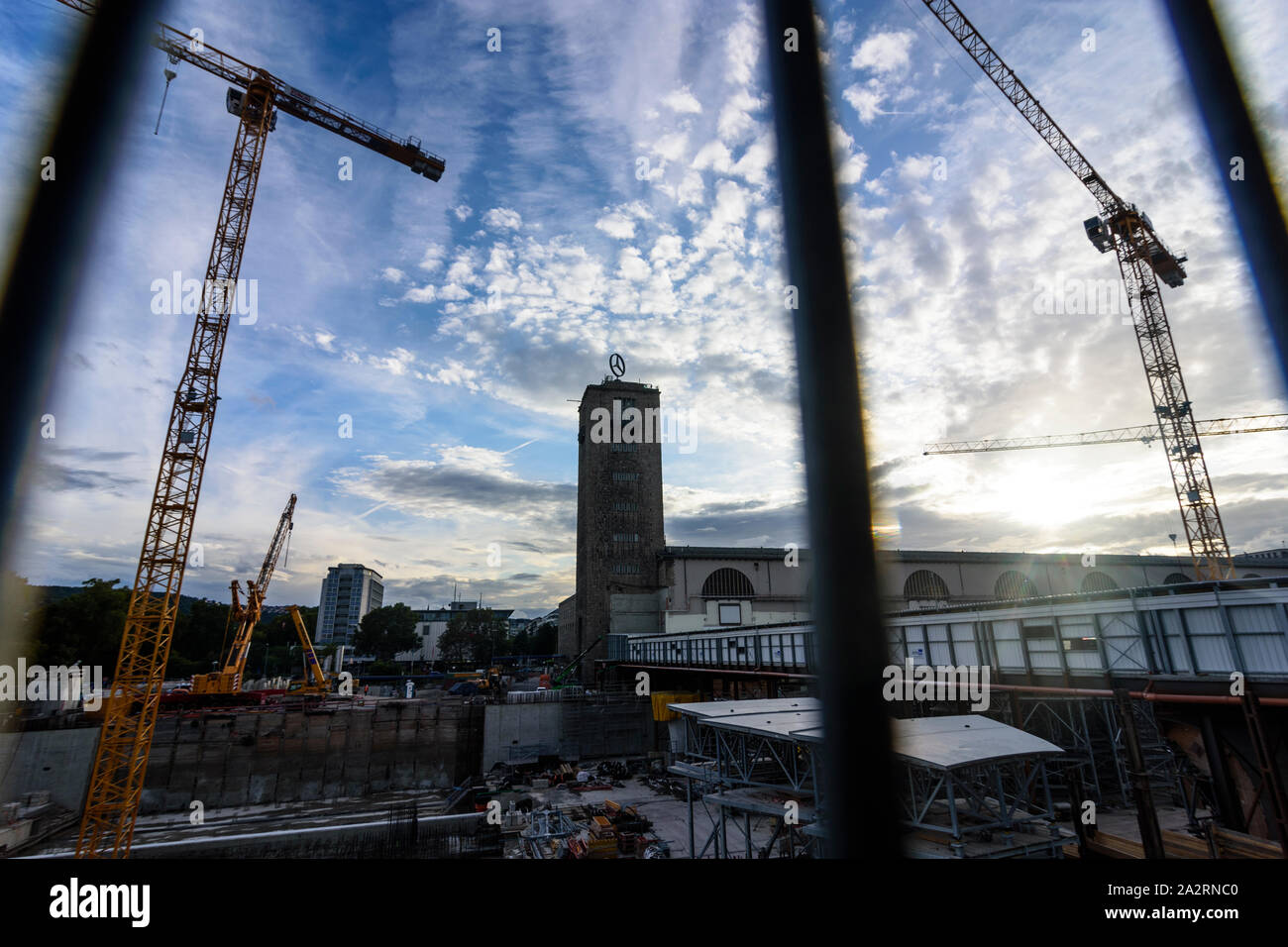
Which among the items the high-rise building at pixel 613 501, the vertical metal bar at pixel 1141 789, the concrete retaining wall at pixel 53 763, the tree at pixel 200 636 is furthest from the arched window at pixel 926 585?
the tree at pixel 200 636

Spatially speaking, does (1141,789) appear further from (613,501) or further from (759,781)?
(613,501)

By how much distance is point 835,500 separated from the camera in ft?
7.23

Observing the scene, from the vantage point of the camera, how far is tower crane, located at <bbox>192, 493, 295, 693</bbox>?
4844cm

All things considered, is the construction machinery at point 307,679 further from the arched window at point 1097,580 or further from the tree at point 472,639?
the arched window at point 1097,580

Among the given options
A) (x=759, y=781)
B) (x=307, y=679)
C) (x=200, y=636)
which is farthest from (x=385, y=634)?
(x=759, y=781)

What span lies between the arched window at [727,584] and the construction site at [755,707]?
33 centimetres

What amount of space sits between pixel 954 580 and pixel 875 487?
232 ft

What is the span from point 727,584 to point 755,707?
1816 inches

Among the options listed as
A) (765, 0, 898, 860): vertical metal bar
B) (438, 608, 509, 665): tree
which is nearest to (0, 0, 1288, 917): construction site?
(765, 0, 898, 860): vertical metal bar

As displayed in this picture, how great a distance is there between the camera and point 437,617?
192 metres

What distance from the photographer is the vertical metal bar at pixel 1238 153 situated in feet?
12.5

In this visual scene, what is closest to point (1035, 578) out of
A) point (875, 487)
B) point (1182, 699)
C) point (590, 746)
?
point (590, 746)

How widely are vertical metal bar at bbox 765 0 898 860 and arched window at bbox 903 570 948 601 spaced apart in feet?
217
